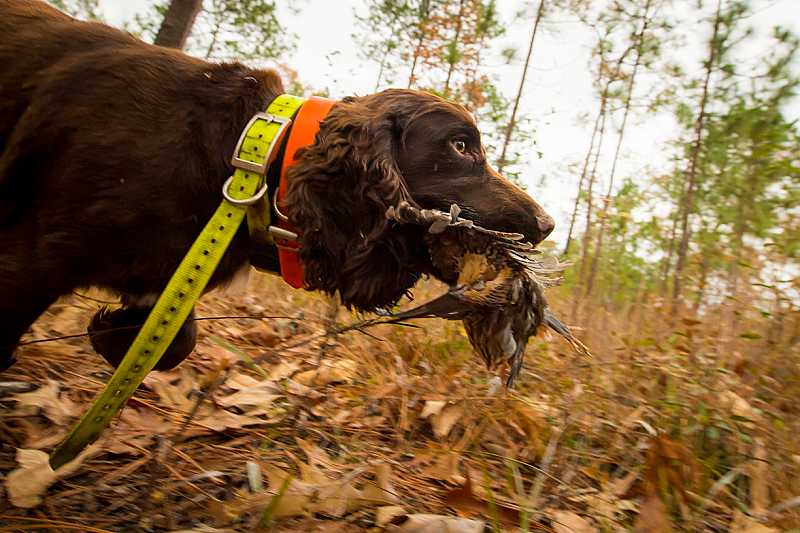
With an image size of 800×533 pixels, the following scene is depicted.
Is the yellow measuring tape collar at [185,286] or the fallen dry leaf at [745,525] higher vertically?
the yellow measuring tape collar at [185,286]

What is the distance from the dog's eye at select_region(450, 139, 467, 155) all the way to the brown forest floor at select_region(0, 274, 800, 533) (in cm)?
78

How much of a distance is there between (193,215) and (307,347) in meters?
2.02

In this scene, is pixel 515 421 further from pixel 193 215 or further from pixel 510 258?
pixel 193 215

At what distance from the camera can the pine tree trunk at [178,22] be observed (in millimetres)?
4629

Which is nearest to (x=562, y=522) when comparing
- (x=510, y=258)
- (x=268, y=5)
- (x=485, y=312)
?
(x=485, y=312)

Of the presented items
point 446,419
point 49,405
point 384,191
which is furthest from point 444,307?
point 49,405

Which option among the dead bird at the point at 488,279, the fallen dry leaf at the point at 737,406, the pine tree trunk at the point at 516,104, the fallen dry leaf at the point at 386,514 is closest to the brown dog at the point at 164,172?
the dead bird at the point at 488,279

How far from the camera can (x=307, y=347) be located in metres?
3.66

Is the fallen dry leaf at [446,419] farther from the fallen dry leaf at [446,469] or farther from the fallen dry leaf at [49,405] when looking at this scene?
the fallen dry leaf at [49,405]

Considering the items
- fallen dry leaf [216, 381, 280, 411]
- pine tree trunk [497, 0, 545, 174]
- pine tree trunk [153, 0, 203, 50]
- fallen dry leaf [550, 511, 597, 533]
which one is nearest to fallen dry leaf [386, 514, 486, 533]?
fallen dry leaf [550, 511, 597, 533]

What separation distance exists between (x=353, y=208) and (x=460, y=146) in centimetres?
49

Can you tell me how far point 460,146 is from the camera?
6.75ft

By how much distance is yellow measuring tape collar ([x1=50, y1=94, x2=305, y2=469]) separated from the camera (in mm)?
1497

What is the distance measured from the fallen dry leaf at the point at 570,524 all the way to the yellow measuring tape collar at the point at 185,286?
1440 mm
